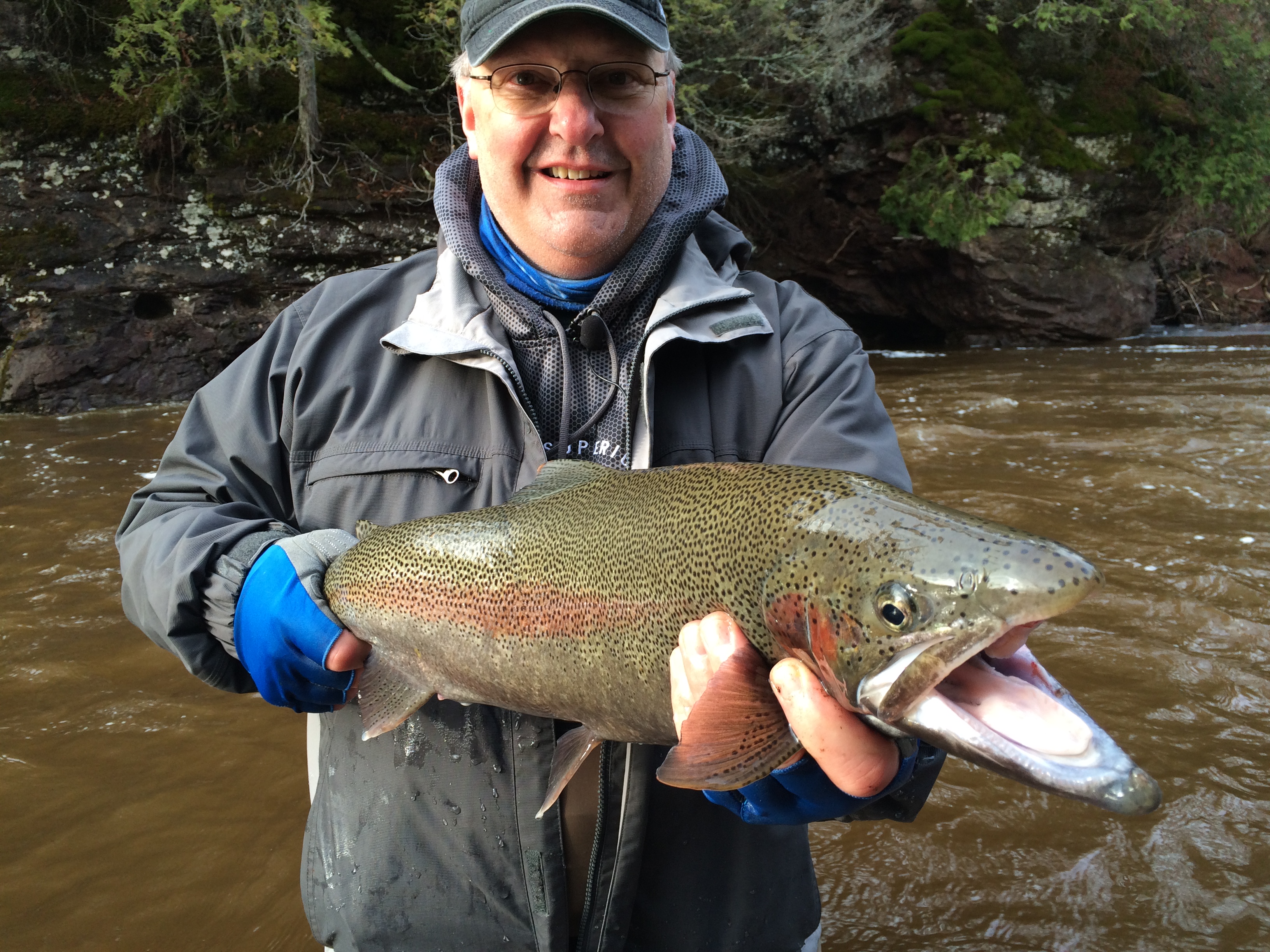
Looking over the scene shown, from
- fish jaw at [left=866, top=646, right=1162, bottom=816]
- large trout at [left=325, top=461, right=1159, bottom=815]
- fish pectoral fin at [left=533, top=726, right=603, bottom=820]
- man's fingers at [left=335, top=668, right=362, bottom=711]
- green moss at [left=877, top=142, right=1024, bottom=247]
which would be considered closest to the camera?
fish jaw at [left=866, top=646, right=1162, bottom=816]

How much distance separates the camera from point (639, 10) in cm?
228

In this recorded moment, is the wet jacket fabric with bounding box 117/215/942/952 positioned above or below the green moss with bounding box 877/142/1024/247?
below

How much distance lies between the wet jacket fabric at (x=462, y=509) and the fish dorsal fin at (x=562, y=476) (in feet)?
0.38

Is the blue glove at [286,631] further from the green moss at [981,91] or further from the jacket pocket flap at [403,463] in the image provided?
the green moss at [981,91]

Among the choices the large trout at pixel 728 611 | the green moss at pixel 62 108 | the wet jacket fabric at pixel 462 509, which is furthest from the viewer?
the green moss at pixel 62 108

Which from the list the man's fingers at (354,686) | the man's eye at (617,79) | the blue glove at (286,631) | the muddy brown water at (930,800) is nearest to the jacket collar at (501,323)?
the man's eye at (617,79)

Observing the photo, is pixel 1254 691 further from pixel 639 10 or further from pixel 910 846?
pixel 639 10

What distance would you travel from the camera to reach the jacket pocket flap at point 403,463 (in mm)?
2268

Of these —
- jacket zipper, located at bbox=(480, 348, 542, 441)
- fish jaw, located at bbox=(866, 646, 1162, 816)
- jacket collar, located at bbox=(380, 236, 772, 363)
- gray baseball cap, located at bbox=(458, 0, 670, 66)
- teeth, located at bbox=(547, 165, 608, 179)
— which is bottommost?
fish jaw, located at bbox=(866, 646, 1162, 816)

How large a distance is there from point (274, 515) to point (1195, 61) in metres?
18.3

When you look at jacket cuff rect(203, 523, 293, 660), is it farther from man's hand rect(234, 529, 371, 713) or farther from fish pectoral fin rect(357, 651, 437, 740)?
fish pectoral fin rect(357, 651, 437, 740)

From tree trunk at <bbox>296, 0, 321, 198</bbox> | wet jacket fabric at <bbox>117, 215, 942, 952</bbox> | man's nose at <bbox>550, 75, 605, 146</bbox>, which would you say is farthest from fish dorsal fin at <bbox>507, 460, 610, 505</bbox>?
tree trunk at <bbox>296, 0, 321, 198</bbox>

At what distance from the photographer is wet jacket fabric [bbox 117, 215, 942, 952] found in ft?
7.00

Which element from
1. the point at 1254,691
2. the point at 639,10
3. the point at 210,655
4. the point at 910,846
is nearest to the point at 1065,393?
the point at 1254,691
